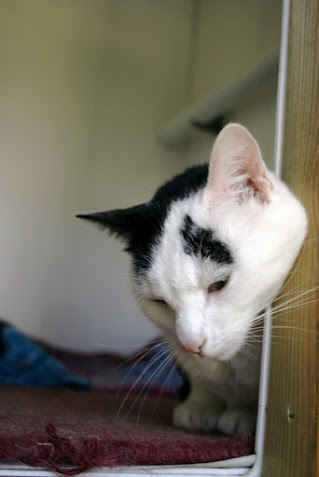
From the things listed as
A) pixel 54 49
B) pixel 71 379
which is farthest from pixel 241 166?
pixel 54 49

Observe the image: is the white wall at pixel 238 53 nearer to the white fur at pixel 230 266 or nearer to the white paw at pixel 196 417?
the white fur at pixel 230 266

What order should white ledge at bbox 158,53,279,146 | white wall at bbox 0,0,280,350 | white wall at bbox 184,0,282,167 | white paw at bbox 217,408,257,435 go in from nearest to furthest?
white paw at bbox 217,408,257,435 < white ledge at bbox 158,53,279,146 < white wall at bbox 184,0,282,167 < white wall at bbox 0,0,280,350

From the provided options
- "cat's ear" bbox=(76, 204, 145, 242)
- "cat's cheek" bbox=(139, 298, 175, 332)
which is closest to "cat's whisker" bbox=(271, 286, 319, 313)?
Answer: "cat's cheek" bbox=(139, 298, 175, 332)

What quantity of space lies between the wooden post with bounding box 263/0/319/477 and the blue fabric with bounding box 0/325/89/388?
3.25 feet

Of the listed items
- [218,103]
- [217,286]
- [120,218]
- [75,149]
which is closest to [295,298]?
[217,286]

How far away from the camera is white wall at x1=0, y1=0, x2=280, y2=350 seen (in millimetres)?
2072

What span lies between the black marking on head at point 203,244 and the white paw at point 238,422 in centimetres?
36

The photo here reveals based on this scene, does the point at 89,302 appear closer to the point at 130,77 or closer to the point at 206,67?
the point at 130,77

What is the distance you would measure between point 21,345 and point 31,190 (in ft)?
2.12

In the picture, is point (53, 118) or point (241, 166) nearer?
point (241, 166)

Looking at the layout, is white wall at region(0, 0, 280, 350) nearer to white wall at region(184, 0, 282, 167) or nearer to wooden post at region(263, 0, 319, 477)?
white wall at region(184, 0, 282, 167)

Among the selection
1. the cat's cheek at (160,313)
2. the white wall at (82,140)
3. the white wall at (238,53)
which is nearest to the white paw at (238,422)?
the cat's cheek at (160,313)

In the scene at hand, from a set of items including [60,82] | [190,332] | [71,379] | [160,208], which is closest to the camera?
[190,332]

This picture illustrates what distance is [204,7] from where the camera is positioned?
220 cm
